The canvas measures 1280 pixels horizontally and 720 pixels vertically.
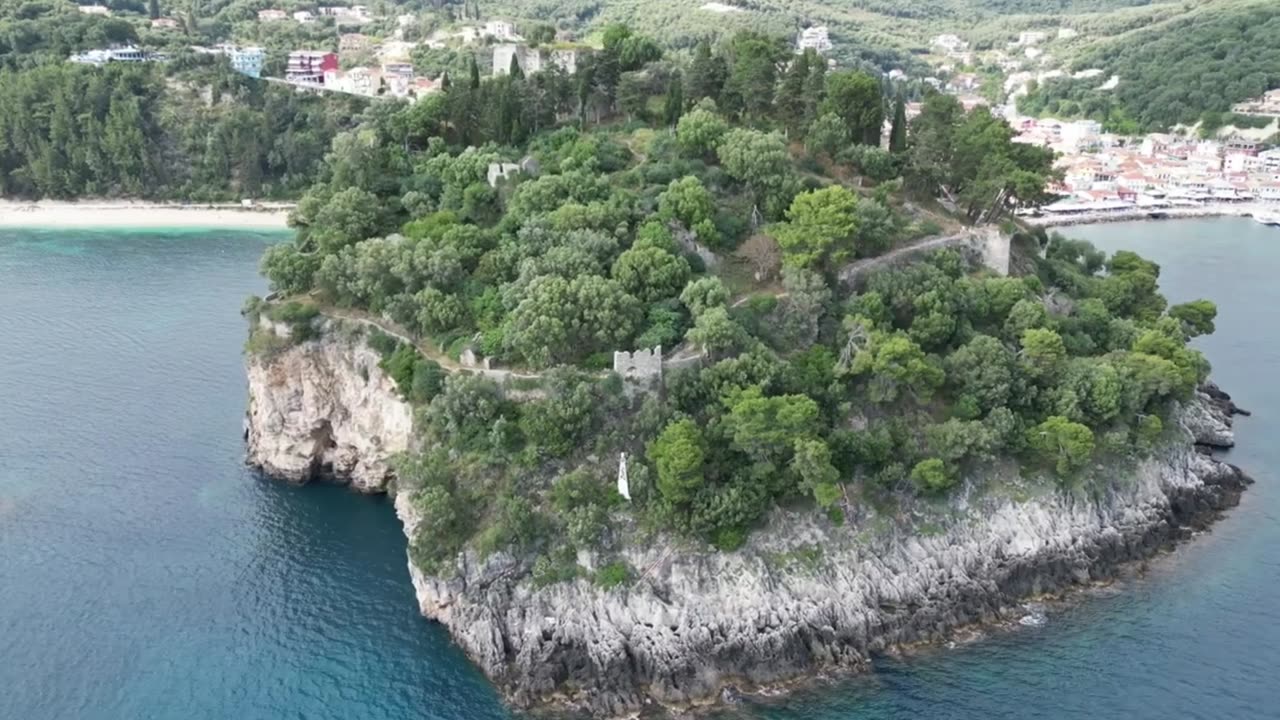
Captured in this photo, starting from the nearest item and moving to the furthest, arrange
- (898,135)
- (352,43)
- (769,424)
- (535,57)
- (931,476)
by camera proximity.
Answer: (769,424) < (931,476) < (898,135) < (535,57) < (352,43)

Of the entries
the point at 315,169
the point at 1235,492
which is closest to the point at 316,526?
the point at 1235,492

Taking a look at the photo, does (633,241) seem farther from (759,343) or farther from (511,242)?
(759,343)

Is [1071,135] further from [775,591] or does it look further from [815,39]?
[775,591]

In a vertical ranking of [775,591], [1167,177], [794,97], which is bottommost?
[775,591]

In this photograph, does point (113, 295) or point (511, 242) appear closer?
point (511, 242)

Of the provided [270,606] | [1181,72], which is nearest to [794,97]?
[270,606]

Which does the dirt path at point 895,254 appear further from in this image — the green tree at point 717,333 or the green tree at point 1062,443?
the green tree at point 1062,443
